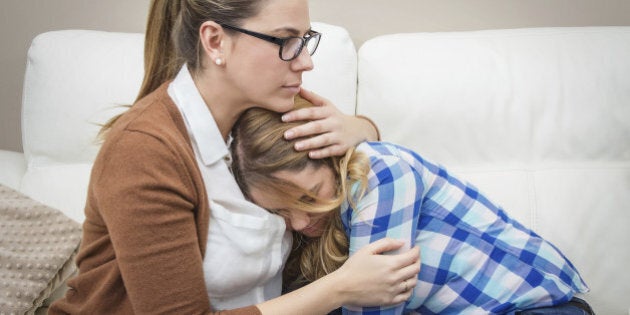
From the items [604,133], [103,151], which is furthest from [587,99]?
[103,151]

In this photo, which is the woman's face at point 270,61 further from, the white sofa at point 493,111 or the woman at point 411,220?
the white sofa at point 493,111

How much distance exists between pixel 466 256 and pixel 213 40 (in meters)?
0.64

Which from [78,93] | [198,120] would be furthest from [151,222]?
[78,93]

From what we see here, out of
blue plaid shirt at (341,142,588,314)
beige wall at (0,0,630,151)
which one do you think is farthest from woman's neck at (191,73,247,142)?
beige wall at (0,0,630,151)

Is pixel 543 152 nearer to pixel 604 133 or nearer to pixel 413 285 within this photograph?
pixel 604 133

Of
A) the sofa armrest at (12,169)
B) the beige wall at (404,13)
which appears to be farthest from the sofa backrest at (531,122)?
the sofa armrest at (12,169)

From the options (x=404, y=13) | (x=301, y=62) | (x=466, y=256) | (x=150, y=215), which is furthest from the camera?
(x=404, y=13)

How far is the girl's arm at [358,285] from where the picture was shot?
1.17 metres

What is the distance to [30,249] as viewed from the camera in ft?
4.74

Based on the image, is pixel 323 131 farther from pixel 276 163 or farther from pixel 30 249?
pixel 30 249

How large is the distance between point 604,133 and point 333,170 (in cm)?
81

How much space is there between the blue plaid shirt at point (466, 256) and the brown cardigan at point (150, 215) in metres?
0.31

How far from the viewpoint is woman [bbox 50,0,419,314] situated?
105 cm

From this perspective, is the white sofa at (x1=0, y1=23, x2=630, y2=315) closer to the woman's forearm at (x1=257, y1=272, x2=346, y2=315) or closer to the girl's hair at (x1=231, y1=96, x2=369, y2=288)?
the girl's hair at (x1=231, y1=96, x2=369, y2=288)
